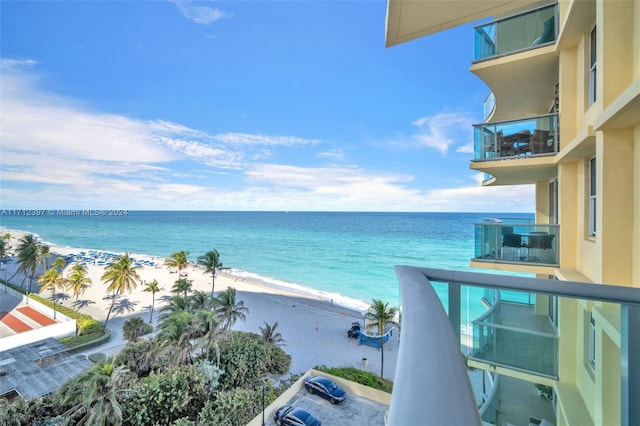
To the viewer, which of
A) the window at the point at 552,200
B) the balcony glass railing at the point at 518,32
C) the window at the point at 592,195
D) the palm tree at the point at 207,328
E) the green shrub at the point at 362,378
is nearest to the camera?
the window at the point at 592,195

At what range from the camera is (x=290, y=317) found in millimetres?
22844

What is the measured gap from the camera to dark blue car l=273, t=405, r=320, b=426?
9258 millimetres

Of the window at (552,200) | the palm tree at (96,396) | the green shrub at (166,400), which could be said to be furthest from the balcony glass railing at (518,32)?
the palm tree at (96,396)

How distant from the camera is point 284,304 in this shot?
85.2ft

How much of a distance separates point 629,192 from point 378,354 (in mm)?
15682

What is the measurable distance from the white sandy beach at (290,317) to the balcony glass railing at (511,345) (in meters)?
8.79

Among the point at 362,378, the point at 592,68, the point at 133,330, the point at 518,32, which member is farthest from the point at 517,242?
the point at 133,330

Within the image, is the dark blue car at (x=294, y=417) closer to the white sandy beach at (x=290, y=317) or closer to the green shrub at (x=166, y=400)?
the green shrub at (x=166, y=400)

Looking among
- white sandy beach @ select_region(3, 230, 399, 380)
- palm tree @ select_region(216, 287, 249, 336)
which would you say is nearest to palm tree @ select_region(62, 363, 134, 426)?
palm tree @ select_region(216, 287, 249, 336)

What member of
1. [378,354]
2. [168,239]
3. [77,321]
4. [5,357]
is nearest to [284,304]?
[378,354]

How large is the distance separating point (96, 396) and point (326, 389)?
7.65 metres

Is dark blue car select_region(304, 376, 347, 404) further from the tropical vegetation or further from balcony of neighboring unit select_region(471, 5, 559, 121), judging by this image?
balcony of neighboring unit select_region(471, 5, 559, 121)

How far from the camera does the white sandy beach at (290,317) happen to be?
16.4m

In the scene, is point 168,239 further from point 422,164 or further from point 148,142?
point 422,164
